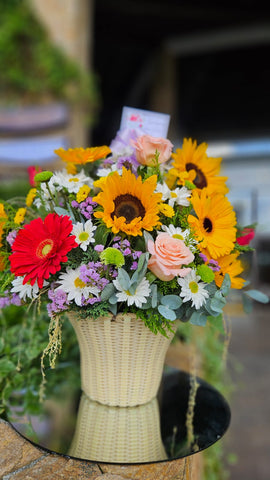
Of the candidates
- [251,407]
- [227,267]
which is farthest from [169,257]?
[251,407]

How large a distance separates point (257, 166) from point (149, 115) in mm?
5656

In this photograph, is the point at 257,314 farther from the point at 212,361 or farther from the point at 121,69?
the point at 121,69

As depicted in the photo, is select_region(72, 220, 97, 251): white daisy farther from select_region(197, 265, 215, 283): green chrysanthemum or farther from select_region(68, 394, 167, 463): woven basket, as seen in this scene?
select_region(68, 394, 167, 463): woven basket

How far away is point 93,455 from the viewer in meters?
0.68

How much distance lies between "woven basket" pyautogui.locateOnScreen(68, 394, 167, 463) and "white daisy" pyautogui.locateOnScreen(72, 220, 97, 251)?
0.35 meters

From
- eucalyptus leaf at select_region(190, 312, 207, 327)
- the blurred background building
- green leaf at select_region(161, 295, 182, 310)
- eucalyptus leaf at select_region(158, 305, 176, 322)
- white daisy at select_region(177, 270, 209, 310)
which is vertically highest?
the blurred background building

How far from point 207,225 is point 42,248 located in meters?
0.28

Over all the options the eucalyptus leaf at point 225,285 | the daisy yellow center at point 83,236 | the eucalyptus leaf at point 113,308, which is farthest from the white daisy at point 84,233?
the eucalyptus leaf at point 225,285

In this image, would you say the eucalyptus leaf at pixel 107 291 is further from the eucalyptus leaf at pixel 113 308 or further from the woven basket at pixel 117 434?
the woven basket at pixel 117 434

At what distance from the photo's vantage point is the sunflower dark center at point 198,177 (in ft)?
2.51

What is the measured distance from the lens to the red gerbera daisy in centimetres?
59

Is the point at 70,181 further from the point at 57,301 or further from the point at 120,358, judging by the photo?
the point at 120,358

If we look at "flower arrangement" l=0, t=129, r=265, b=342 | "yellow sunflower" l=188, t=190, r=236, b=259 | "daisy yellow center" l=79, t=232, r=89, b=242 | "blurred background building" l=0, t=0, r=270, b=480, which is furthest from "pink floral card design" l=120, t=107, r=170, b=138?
"blurred background building" l=0, t=0, r=270, b=480

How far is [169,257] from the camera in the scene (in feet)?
1.96
